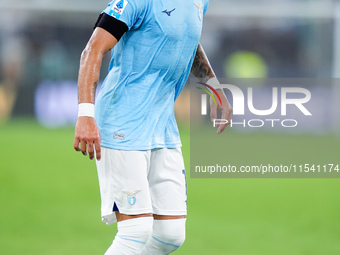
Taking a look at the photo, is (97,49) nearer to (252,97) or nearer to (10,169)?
(10,169)

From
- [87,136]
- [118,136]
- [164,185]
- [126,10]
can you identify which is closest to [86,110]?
[87,136]

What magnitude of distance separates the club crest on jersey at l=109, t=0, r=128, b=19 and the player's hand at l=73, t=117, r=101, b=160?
1.87 feet

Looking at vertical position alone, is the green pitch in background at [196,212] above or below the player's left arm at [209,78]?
below

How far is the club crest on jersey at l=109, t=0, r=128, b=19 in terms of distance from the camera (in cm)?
380

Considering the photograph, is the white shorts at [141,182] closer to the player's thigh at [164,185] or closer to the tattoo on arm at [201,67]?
the player's thigh at [164,185]

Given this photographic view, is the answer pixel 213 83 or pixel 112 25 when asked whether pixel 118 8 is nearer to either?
pixel 112 25

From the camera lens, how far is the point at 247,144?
13711 mm

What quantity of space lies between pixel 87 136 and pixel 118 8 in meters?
0.71

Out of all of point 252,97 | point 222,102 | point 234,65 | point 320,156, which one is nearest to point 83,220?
point 222,102

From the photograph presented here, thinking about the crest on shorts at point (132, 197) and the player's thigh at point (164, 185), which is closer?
the crest on shorts at point (132, 197)

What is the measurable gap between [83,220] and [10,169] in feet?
14.2

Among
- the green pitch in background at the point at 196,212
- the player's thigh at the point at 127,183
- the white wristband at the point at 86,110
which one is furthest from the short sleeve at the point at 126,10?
the green pitch in background at the point at 196,212

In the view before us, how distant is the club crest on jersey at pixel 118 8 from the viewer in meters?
3.80

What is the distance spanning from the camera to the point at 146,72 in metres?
4.05
